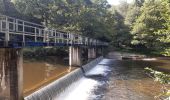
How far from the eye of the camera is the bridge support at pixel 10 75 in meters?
12.9

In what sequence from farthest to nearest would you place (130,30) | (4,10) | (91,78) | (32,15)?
(130,30) < (32,15) < (4,10) < (91,78)

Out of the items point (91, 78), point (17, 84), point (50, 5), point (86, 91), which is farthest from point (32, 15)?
point (17, 84)

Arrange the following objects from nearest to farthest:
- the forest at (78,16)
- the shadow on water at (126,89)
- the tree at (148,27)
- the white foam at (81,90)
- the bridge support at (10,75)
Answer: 1. the bridge support at (10,75)
2. the white foam at (81,90)
3. the shadow on water at (126,89)
4. the forest at (78,16)
5. the tree at (148,27)

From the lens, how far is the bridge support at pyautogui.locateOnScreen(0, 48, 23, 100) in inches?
508

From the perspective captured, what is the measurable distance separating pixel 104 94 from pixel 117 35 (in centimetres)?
5588

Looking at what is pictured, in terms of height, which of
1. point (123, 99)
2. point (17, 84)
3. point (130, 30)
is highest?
point (130, 30)

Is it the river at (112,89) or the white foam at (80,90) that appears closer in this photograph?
the white foam at (80,90)

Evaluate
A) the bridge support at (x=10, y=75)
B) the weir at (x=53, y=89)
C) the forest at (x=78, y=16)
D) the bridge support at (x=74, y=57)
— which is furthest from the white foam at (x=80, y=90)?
the forest at (x=78, y=16)

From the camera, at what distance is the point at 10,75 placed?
13.1m

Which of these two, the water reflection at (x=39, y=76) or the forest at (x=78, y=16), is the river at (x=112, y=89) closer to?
the water reflection at (x=39, y=76)

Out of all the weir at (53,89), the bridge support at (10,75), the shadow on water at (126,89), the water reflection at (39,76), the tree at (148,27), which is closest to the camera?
the bridge support at (10,75)

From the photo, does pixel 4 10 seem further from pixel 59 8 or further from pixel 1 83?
pixel 1 83

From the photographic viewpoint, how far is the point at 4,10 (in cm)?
4766

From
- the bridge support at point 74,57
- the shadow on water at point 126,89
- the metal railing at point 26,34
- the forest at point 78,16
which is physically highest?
the forest at point 78,16
